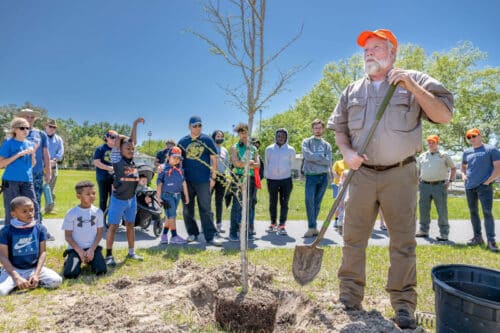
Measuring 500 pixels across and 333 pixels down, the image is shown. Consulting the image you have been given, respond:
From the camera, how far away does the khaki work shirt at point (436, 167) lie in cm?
699

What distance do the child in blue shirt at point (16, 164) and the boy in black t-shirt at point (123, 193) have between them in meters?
1.21

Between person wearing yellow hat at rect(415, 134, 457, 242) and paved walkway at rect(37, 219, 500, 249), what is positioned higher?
person wearing yellow hat at rect(415, 134, 457, 242)

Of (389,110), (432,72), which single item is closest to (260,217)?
(389,110)

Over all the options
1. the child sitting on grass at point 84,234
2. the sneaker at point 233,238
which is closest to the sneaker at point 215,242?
the sneaker at point 233,238

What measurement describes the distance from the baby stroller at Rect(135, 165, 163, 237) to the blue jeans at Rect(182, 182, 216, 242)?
86 cm

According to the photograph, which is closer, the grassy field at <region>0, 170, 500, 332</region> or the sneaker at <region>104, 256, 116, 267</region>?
the grassy field at <region>0, 170, 500, 332</region>

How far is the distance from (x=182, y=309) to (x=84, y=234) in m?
2.15

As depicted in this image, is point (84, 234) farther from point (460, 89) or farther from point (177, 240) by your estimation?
point (460, 89)

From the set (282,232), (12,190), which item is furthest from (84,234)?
(282,232)

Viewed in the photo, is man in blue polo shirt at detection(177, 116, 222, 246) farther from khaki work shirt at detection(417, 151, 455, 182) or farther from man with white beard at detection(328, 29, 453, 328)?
khaki work shirt at detection(417, 151, 455, 182)

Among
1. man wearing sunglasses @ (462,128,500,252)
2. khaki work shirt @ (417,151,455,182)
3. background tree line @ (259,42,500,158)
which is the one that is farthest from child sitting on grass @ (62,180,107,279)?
background tree line @ (259,42,500,158)

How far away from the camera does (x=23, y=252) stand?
3945mm

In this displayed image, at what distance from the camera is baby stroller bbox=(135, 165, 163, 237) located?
6.75 m

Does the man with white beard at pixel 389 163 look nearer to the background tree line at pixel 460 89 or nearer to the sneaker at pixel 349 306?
the sneaker at pixel 349 306
